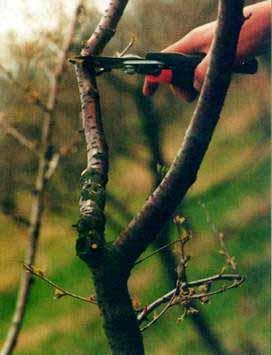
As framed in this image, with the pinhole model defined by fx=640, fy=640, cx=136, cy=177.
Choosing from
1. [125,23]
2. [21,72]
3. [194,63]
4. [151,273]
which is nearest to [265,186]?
[151,273]

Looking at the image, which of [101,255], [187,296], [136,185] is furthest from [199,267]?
[101,255]

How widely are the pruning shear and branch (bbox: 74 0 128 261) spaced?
0.6 inches

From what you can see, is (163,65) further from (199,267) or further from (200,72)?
(199,267)

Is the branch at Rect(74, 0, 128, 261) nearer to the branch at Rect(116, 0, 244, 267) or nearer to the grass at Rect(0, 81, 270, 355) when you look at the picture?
the branch at Rect(116, 0, 244, 267)

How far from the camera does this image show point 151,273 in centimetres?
148

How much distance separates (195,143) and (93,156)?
0.38ft

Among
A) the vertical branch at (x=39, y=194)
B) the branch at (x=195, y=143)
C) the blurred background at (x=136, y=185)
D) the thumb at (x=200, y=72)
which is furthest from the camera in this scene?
the blurred background at (x=136, y=185)

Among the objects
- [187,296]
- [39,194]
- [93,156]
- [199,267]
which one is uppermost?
[39,194]

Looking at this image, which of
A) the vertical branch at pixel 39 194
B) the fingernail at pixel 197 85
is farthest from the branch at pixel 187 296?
the vertical branch at pixel 39 194

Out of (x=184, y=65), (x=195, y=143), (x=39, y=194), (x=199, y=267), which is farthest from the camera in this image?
(x=199, y=267)

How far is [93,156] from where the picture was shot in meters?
0.64

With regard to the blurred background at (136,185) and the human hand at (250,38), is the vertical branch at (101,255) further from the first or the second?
the blurred background at (136,185)

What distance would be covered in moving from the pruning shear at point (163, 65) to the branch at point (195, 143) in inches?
4.9

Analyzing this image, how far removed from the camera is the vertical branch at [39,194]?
1.17 meters
